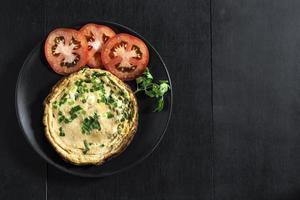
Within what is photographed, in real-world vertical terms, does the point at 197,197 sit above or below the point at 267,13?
below

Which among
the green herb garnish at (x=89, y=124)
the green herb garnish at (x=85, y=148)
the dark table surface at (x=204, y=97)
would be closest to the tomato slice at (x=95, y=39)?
the dark table surface at (x=204, y=97)

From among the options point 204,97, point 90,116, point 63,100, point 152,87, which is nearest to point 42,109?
point 63,100

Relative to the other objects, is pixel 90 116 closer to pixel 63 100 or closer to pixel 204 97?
pixel 63 100

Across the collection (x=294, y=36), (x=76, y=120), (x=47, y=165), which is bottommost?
(x=47, y=165)

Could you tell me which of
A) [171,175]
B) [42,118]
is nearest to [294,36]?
[171,175]

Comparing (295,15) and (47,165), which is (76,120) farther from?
(295,15)
